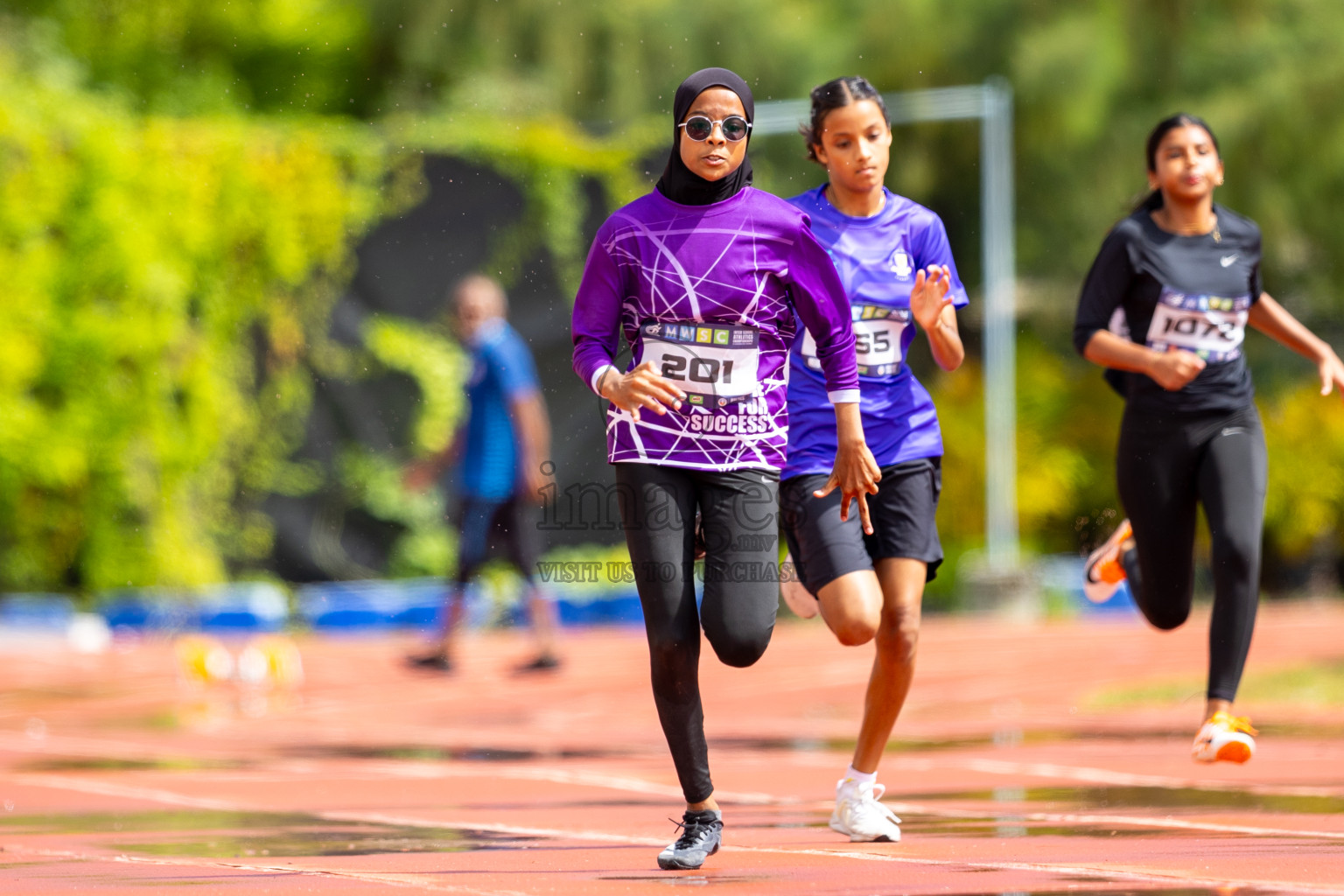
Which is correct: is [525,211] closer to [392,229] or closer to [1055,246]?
[392,229]

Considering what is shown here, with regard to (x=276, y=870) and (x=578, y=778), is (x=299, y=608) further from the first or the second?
(x=276, y=870)

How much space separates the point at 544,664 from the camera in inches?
415

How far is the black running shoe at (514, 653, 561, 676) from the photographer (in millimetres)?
10531

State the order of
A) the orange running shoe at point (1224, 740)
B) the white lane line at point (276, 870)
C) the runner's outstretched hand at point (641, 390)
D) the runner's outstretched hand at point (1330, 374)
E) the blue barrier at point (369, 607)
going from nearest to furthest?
1. the white lane line at point (276, 870)
2. the runner's outstretched hand at point (641, 390)
3. the orange running shoe at point (1224, 740)
4. the runner's outstretched hand at point (1330, 374)
5. the blue barrier at point (369, 607)

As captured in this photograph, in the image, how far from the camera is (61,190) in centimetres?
1381

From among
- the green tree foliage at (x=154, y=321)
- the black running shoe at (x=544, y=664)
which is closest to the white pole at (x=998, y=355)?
the green tree foliage at (x=154, y=321)

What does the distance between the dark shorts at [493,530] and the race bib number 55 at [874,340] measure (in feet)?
17.4

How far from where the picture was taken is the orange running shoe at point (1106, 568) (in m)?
6.57

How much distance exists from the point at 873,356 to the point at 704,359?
75 cm

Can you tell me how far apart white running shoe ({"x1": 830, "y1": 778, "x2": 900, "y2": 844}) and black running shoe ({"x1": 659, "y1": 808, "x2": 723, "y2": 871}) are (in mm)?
458

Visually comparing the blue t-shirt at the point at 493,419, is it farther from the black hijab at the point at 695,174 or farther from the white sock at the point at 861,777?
the black hijab at the point at 695,174

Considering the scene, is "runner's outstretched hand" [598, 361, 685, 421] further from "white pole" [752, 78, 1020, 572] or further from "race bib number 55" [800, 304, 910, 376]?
"white pole" [752, 78, 1020, 572]

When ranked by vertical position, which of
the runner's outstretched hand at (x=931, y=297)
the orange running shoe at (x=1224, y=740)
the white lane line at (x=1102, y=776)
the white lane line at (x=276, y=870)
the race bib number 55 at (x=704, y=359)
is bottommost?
the white lane line at (x=1102, y=776)

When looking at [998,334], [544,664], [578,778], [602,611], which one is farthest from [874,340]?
[998,334]
